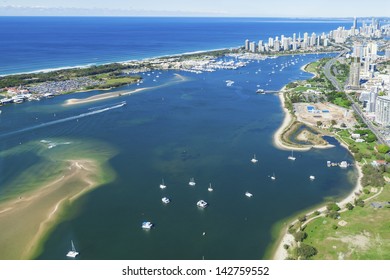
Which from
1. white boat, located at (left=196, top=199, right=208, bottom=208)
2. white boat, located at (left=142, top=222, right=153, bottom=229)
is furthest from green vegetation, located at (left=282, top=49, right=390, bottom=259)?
white boat, located at (left=142, top=222, right=153, bottom=229)

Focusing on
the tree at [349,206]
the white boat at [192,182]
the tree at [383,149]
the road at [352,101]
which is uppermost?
the white boat at [192,182]

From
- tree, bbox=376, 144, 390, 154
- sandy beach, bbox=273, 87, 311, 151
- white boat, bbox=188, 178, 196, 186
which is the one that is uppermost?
white boat, bbox=188, 178, 196, 186

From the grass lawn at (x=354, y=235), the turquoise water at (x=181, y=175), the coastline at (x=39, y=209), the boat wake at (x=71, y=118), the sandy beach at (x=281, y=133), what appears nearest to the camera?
the grass lawn at (x=354, y=235)

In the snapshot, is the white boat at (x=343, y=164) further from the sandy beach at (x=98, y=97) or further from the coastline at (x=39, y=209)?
the sandy beach at (x=98, y=97)

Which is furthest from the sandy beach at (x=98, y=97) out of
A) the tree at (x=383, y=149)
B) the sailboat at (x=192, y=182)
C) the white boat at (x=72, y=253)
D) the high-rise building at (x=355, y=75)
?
the tree at (x=383, y=149)

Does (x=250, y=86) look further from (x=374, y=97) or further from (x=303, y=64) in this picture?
(x=303, y=64)

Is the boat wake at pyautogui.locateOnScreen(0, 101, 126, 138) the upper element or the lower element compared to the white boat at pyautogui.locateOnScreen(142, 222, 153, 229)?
upper

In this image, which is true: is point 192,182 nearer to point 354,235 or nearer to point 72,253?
point 72,253

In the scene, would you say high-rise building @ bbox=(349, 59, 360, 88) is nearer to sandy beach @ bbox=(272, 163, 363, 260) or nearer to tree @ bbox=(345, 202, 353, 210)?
sandy beach @ bbox=(272, 163, 363, 260)
